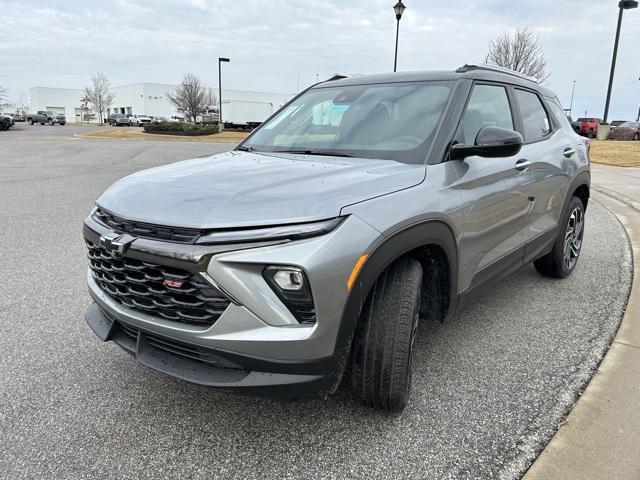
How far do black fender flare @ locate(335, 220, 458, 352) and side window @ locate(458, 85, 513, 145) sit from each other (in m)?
0.74

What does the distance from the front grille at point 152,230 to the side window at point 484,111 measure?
173 cm

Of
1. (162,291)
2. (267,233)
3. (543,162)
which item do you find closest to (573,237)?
(543,162)

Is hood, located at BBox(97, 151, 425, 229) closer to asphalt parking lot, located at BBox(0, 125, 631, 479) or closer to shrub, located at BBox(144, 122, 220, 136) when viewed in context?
asphalt parking lot, located at BBox(0, 125, 631, 479)

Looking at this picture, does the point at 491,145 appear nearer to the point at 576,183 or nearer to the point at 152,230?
the point at 152,230

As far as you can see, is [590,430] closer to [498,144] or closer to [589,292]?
[498,144]

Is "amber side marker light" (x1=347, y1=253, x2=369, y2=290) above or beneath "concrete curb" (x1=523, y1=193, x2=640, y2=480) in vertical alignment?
above

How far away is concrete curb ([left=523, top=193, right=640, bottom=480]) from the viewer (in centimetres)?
213

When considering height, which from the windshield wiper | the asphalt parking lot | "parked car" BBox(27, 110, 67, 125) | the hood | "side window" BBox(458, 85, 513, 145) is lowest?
the asphalt parking lot

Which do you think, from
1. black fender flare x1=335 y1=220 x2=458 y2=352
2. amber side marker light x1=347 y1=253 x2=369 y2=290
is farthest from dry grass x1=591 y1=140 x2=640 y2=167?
amber side marker light x1=347 y1=253 x2=369 y2=290

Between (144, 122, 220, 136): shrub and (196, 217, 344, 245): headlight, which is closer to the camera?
(196, 217, 344, 245): headlight

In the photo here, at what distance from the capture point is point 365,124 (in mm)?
3094

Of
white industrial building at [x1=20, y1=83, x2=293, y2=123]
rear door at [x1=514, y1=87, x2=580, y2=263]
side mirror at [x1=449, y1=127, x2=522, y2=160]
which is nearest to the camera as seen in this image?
side mirror at [x1=449, y1=127, x2=522, y2=160]

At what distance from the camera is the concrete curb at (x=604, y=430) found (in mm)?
2135

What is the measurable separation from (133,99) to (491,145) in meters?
107
